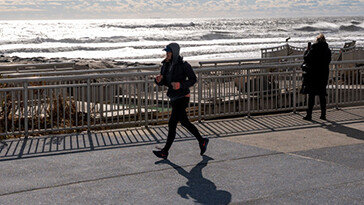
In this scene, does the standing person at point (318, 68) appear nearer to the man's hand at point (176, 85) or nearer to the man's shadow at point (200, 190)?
the man's hand at point (176, 85)

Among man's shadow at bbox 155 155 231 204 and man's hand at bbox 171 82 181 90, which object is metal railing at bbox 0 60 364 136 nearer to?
man's hand at bbox 171 82 181 90

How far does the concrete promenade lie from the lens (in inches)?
242

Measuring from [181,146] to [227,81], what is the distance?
295 centimetres

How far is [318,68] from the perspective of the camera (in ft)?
35.7

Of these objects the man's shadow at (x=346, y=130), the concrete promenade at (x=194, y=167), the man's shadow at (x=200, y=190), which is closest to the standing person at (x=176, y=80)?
the concrete promenade at (x=194, y=167)

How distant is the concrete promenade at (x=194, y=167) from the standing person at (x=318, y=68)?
79 cm

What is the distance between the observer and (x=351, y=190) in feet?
20.6

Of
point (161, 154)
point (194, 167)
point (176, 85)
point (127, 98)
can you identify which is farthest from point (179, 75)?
point (127, 98)

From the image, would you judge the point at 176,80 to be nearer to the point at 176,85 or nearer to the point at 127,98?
the point at 176,85

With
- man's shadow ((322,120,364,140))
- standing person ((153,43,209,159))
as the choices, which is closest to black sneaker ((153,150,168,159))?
standing person ((153,43,209,159))

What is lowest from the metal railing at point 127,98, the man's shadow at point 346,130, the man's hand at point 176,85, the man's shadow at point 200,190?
the man's shadow at point 200,190

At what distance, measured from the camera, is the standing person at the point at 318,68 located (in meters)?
10.7

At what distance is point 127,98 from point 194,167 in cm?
327

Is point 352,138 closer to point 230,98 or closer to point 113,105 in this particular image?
point 230,98
